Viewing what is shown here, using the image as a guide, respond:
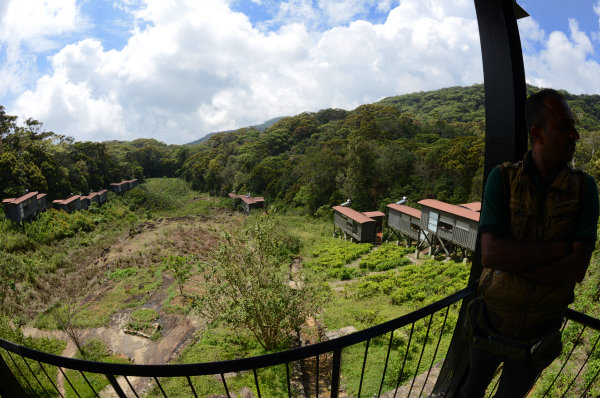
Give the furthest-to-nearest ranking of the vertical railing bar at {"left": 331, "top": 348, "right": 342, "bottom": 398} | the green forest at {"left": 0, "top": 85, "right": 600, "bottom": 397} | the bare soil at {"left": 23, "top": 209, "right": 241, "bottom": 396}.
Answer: the bare soil at {"left": 23, "top": 209, "right": 241, "bottom": 396} → the green forest at {"left": 0, "top": 85, "right": 600, "bottom": 397} → the vertical railing bar at {"left": 331, "top": 348, "right": 342, "bottom": 398}

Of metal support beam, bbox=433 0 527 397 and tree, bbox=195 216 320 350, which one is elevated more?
metal support beam, bbox=433 0 527 397

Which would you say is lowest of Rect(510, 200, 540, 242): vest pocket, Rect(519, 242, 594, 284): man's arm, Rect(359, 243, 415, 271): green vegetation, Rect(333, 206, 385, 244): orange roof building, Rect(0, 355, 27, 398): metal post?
Rect(359, 243, 415, 271): green vegetation

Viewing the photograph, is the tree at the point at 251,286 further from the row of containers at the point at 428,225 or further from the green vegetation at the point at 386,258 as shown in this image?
the row of containers at the point at 428,225

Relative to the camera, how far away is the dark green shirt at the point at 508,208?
1.29 metres

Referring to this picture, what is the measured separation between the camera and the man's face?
1.28 metres

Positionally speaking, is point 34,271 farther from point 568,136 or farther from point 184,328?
point 568,136

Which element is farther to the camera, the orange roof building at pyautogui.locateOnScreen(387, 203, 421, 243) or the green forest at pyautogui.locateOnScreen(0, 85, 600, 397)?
the orange roof building at pyautogui.locateOnScreen(387, 203, 421, 243)

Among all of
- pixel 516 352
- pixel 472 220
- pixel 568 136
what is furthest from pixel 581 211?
pixel 472 220

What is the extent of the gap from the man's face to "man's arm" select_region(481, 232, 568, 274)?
39 cm

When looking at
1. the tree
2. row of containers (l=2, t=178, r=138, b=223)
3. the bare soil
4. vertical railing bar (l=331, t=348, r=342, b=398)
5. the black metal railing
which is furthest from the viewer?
Answer: row of containers (l=2, t=178, r=138, b=223)

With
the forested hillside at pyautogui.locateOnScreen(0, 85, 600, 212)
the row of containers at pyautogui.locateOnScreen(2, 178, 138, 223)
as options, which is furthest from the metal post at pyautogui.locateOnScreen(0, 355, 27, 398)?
the row of containers at pyautogui.locateOnScreen(2, 178, 138, 223)

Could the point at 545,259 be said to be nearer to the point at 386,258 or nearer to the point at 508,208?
the point at 508,208

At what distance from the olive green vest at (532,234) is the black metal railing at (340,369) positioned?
29 centimetres

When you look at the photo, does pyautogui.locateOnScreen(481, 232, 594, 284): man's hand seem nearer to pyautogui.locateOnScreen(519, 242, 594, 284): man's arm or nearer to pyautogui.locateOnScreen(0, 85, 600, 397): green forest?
pyautogui.locateOnScreen(519, 242, 594, 284): man's arm
